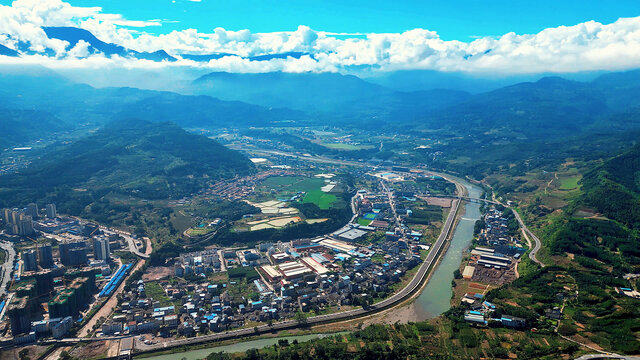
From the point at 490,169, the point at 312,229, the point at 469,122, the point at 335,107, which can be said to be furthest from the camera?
the point at 335,107

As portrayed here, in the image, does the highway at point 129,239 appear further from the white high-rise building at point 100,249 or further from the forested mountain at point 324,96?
the forested mountain at point 324,96

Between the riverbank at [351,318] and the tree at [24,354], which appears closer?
the tree at [24,354]

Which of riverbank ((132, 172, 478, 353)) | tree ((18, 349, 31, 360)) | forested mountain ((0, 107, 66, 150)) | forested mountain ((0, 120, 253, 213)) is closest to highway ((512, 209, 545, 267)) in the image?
riverbank ((132, 172, 478, 353))

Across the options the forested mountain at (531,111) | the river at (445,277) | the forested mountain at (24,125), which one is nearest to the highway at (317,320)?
the river at (445,277)

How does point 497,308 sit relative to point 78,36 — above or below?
below

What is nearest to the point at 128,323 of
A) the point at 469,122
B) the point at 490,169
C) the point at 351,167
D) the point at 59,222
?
the point at 59,222

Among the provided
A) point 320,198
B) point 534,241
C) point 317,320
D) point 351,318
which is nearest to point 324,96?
point 320,198

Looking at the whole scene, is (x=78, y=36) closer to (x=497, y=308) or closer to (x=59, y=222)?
(x=59, y=222)
